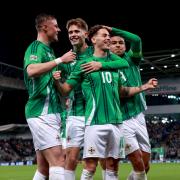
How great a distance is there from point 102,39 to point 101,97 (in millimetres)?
731

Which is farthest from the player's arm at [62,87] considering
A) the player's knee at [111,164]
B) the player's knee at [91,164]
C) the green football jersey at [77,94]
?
the player's knee at [111,164]

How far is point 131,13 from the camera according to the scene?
2334 cm

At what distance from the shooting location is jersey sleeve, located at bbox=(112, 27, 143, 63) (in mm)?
5637

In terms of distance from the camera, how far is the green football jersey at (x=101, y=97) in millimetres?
4637

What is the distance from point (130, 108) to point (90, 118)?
4.84ft

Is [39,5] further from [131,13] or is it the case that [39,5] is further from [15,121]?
[15,121]

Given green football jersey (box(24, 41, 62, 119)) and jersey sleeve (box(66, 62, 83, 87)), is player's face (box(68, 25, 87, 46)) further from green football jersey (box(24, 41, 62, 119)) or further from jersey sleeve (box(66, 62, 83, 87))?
green football jersey (box(24, 41, 62, 119))

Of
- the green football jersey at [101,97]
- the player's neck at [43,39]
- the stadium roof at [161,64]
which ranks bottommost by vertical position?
the green football jersey at [101,97]

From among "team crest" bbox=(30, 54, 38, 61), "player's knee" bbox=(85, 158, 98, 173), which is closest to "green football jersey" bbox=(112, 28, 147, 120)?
"player's knee" bbox=(85, 158, 98, 173)

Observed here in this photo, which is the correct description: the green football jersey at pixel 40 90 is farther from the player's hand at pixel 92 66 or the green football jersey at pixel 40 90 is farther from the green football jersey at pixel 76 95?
the green football jersey at pixel 76 95

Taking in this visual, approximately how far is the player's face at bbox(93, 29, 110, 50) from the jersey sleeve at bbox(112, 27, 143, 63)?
22.6 inches

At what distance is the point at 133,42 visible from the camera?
19.1 ft

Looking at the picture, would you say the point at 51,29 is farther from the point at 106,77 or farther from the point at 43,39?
the point at 106,77

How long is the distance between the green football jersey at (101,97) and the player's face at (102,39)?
0.34 m
